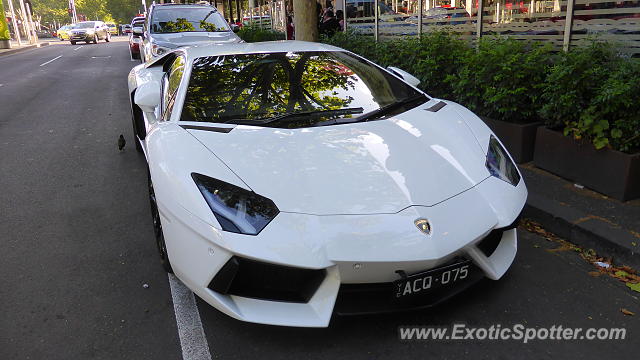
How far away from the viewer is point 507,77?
482 cm

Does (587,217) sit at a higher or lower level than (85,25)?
lower

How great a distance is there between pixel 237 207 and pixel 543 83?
3.46 meters

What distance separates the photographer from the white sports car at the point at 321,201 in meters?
2.26

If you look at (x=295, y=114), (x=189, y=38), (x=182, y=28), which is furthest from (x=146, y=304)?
(x=182, y=28)

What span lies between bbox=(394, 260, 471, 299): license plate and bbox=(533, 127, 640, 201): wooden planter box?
217 centimetres

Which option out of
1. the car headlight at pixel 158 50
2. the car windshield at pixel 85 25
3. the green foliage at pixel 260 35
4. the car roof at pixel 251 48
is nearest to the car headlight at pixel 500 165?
the car roof at pixel 251 48

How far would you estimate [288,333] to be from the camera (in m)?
2.56

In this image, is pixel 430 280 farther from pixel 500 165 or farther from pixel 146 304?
pixel 146 304

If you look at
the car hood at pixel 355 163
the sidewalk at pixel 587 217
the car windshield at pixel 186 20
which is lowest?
the sidewalk at pixel 587 217

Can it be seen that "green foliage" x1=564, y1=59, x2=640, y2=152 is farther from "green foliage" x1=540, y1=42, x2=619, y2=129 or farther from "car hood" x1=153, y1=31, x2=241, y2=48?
"car hood" x1=153, y1=31, x2=241, y2=48

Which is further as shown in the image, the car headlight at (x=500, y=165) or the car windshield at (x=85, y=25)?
the car windshield at (x=85, y=25)

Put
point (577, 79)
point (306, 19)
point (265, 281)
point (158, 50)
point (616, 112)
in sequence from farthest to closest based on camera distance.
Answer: point (158, 50) → point (306, 19) → point (577, 79) → point (616, 112) → point (265, 281)

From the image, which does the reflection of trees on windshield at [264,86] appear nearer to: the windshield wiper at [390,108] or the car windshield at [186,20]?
the windshield wiper at [390,108]

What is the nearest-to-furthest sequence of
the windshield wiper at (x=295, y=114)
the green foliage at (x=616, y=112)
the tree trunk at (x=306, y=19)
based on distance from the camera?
the windshield wiper at (x=295, y=114), the green foliage at (x=616, y=112), the tree trunk at (x=306, y=19)
